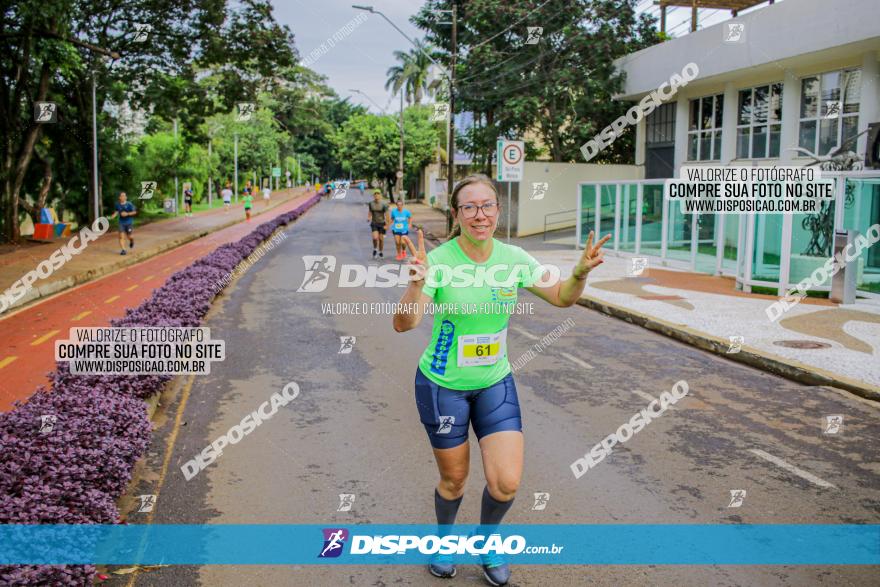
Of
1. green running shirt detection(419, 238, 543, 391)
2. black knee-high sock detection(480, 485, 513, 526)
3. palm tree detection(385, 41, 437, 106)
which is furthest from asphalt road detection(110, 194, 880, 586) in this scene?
palm tree detection(385, 41, 437, 106)

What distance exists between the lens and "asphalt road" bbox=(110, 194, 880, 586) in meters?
4.57

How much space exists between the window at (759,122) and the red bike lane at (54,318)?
18694 millimetres

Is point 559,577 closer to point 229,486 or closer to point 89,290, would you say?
point 229,486

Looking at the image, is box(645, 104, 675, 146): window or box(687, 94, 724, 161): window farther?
box(645, 104, 675, 146): window

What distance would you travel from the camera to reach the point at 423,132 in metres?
68.7

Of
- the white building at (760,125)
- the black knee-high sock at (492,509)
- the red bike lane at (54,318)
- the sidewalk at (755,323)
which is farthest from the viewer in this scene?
the white building at (760,125)

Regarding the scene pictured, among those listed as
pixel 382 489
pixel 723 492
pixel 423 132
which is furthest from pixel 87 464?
pixel 423 132

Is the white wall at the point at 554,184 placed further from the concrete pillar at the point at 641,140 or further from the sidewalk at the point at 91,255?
the sidewalk at the point at 91,255

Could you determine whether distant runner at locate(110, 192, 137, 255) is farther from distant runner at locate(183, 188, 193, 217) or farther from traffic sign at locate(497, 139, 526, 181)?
distant runner at locate(183, 188, 193, 217)

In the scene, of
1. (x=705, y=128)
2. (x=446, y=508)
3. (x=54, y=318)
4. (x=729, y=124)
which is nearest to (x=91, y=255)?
(x=54, y=318)

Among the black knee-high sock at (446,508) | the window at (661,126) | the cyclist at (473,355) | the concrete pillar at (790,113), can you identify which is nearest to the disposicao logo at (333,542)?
the black knee-high sock at (446,508)

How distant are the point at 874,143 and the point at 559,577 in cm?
1640

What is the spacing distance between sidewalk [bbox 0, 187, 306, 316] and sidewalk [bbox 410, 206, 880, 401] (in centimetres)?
1142

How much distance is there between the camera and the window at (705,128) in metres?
29.5
